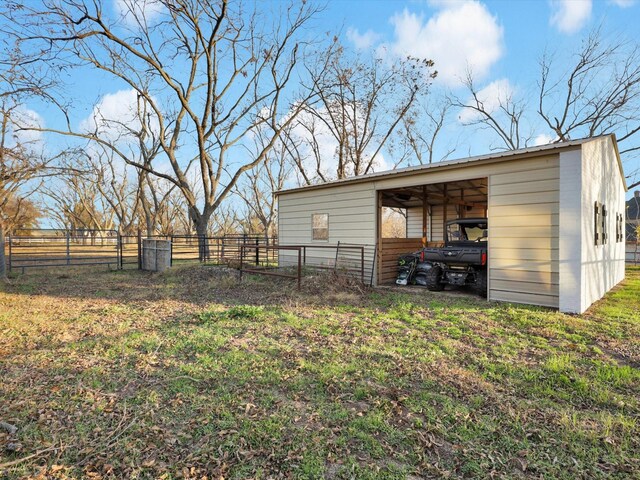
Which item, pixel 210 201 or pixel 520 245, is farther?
pixel 210 201

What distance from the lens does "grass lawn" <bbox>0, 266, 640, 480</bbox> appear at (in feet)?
7.09

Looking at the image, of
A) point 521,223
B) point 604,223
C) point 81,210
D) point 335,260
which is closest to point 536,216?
point 521,223

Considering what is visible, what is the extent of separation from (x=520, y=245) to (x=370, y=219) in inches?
149

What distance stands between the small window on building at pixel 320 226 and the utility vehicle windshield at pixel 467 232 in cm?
358

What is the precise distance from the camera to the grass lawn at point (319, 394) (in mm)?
2160

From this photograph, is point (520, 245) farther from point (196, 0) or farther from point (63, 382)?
point (196, 0)

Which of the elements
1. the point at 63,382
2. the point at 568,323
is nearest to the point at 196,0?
the point at 63,382

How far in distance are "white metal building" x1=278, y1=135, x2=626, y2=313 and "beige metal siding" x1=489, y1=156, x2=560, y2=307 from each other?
0.02 meters

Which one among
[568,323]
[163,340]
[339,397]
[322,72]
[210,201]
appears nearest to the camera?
[339,397]

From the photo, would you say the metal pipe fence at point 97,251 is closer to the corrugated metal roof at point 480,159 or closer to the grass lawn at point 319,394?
the corrugated metal roof at point 480,159

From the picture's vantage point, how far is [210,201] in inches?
680

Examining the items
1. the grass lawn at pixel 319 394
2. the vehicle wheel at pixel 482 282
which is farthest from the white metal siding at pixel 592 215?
the vehicle wheel at pixel 482 282

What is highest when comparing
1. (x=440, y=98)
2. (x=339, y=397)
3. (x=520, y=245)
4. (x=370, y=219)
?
(x=440, y=98)

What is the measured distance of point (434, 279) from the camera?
833cm
